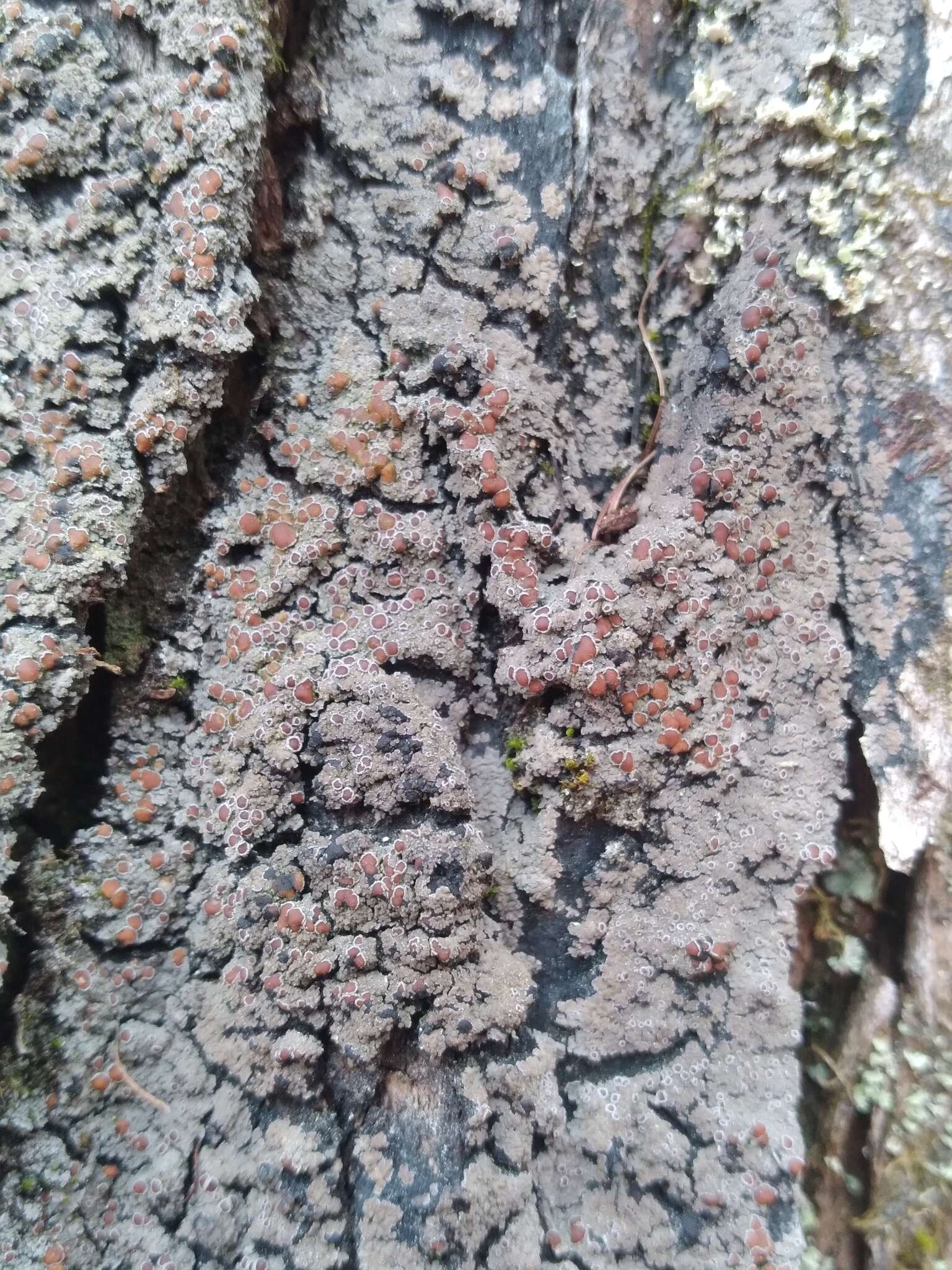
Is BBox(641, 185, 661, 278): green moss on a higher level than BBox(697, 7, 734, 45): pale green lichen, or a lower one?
lower

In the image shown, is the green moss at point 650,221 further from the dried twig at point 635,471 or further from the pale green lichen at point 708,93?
the pale green lichen at point 708,93

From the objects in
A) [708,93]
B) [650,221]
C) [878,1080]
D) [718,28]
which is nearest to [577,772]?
[878,1080]

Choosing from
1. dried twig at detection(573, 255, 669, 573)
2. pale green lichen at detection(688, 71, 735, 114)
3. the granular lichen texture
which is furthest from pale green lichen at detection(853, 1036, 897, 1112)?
pale green lichen at detection(688, 71, 735, 114)

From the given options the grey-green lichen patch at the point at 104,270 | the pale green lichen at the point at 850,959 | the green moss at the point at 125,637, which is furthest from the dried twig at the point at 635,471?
the pale green lichen at the point at 850,959

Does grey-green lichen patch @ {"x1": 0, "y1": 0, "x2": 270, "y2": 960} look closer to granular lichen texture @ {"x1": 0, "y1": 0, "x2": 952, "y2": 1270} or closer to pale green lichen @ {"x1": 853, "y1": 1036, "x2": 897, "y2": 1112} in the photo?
granular lichen texture @ {"x1": 0, "y1": 0, "x2": 952, "y2": 1270}

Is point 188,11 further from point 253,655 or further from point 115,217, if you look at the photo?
point 253,655

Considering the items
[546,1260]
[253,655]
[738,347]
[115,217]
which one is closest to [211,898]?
[253,655]

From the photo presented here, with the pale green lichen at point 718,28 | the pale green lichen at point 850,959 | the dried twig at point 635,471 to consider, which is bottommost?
the pale green lichen at point 850,959
